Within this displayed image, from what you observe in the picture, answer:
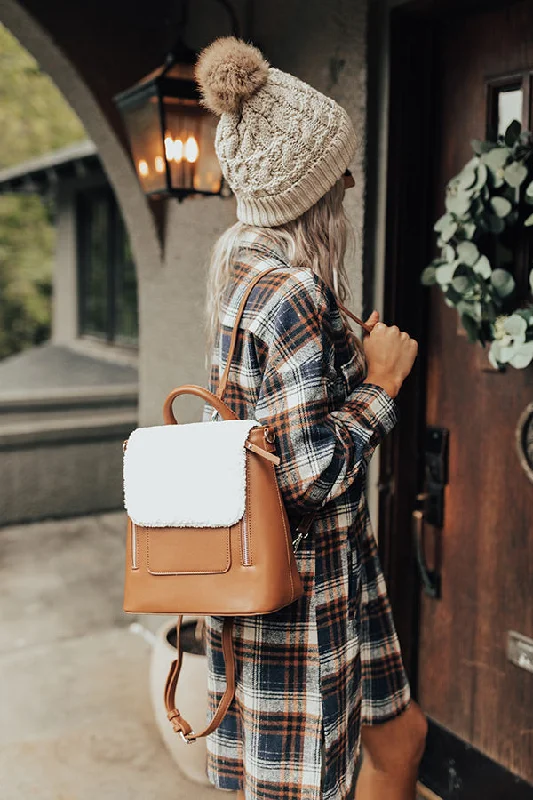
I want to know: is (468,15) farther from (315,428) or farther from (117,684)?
(117,684)

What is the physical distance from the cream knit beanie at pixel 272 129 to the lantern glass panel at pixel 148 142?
1.16m

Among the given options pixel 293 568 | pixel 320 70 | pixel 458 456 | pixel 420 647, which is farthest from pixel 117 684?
pixel 320 70

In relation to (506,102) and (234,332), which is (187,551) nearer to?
(234,332)

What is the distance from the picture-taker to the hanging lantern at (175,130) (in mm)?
2688

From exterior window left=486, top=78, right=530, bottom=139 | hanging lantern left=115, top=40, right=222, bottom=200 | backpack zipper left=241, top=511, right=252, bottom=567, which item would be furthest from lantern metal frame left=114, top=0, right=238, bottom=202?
backpack zipper left=241, top=511, right=252, bottom=567

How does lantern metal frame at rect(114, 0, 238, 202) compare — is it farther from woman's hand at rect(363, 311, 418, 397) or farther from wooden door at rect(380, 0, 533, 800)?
woman's hand at rect(363, 311, 418, 397)

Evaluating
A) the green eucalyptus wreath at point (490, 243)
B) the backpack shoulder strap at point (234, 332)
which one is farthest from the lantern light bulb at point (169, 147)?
the backpack shoulder strap at point (234, 332)

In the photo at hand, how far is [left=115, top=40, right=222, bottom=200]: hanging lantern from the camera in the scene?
8.82 ft

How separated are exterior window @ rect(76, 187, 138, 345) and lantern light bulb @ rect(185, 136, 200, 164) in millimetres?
4885

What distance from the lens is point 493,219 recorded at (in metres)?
2.12

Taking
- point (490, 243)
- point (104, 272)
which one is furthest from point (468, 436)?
point (104, 272)

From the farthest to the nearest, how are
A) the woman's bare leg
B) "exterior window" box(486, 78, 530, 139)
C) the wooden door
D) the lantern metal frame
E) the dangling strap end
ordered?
1. the lantern metal frame
2. the wooden door
3. "exterior window" box(486, 78, 530, 139)
4. the woman's bare leg
5. the dangling strap end

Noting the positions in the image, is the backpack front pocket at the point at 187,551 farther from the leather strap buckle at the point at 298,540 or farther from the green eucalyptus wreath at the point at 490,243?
the green eucalyptus wreath at the point at 490,243

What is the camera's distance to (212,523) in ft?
4.88
